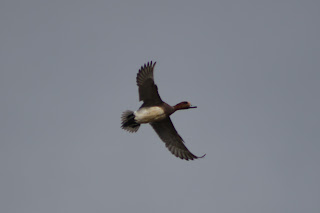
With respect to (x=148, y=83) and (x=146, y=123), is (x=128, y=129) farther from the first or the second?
(x=148, y=83)

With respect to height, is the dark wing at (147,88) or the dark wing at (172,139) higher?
the dark wing at (147,88)

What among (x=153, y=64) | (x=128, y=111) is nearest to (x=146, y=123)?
(x=128, y=111)

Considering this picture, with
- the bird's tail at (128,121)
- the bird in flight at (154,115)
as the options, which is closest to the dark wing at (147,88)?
the bird in flight at (154,115)

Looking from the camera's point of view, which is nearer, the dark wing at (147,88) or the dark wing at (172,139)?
the dark wing at (147,88)

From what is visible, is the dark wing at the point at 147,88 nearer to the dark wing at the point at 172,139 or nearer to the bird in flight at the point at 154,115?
the bird in flight at the point at 154,115

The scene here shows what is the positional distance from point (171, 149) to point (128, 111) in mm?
2022

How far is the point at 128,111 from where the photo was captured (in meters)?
19.8

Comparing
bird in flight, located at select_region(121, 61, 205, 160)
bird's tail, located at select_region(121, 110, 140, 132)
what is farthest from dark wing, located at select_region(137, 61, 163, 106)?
bird's tail, located at select_region(121, 110, 140, 132)

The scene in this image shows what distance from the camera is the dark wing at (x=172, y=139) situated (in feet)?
66.3

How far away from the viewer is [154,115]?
1933 centimetres

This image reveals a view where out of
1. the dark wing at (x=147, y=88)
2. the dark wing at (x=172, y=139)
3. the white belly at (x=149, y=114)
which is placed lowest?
the dark wing at (x=172, y=139)

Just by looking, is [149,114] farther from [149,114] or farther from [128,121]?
[128,121]

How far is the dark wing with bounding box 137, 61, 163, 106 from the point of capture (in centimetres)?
1911

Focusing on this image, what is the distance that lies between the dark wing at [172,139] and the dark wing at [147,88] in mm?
1119
